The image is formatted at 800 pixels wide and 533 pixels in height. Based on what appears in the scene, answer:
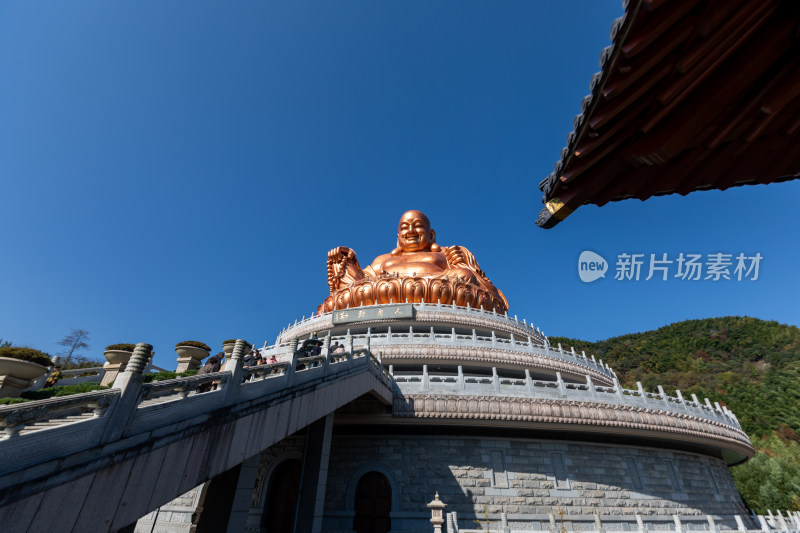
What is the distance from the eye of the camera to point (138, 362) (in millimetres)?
3613

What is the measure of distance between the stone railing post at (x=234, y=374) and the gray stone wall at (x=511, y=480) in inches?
299

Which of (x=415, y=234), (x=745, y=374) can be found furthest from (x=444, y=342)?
(x=745, y=374)

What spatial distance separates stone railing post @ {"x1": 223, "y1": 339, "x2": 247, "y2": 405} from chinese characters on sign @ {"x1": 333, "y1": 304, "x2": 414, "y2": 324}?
563 inches

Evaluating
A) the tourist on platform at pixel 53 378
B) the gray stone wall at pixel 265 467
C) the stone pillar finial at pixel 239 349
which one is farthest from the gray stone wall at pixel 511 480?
the tourist on platform at pixel 53 378

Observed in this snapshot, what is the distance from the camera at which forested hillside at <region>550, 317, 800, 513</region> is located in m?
20.3

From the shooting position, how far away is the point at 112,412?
334cm

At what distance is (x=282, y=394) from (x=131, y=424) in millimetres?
2746

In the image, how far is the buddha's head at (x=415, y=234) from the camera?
29.9 meters

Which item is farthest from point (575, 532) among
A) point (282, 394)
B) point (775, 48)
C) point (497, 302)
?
point (497, 302)

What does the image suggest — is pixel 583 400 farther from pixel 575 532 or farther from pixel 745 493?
pixel 745 493

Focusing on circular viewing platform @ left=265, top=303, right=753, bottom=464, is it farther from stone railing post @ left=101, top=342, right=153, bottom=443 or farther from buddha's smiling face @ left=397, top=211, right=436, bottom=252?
buddha's smiling face @ left=397, top=211, right=436, bottom=252

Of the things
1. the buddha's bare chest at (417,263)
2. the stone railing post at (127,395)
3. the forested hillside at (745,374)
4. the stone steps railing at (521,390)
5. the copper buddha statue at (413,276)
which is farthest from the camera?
the buddha's bare chest at (417,263)

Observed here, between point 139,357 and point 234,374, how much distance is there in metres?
1.58

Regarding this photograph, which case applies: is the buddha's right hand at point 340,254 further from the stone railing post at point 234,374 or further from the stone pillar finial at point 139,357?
the stone pillar finial at point 139,357
